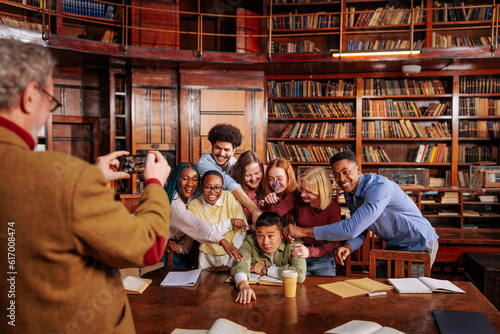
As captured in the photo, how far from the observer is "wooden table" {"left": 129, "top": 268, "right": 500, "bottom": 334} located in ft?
5.04

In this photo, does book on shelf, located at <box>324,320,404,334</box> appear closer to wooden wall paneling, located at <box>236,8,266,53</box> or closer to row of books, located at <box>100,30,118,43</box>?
wooden wall paneling, located at <box>236,8,266,53</box>

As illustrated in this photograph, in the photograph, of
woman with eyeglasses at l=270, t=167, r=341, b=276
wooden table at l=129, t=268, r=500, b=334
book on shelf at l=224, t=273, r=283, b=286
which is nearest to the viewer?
wooden table at l=129, t=268, r=500, b=334

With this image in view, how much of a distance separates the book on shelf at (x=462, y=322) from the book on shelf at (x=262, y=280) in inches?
29.0

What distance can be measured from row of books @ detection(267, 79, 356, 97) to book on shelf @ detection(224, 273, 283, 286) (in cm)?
411

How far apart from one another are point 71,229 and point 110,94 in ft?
16.7

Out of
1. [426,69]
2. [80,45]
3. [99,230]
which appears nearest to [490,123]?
[426,69]

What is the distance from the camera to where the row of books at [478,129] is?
5.56 metres

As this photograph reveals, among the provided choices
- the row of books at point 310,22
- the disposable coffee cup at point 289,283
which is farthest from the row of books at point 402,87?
the disposable coffee cup at point 289,283

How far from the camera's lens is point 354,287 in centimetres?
195

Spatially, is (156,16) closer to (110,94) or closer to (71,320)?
(110,94)

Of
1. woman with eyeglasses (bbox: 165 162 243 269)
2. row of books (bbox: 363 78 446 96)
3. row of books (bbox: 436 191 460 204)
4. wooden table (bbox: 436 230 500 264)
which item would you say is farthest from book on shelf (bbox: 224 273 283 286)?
row of books (bbox: 363 78 446 96)

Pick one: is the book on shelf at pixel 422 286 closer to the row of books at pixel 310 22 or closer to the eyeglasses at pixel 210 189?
the eyeglasses at pixel 210 189

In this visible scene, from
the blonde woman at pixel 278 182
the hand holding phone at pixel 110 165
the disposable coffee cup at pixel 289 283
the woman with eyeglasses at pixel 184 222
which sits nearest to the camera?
the hand holding phone at pixel 110 165

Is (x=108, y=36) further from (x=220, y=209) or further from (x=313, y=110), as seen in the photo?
(x=220, y=209)
